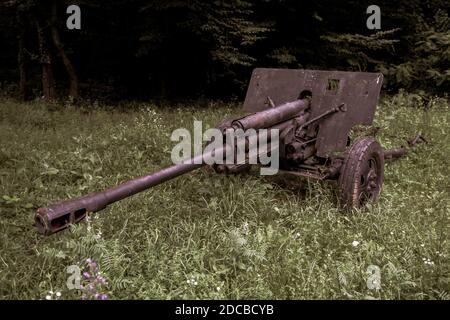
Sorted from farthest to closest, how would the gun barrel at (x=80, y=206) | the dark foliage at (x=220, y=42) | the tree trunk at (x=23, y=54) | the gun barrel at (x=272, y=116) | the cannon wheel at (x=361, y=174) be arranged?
the tree trunk at (x=23, y=54) < the dark foliage at (x=220, y=42) < the cannon wheel at (x=361, y=174) < the gun barrel at (x=272, y=116) < the gun barrel at (x=80, y=206)

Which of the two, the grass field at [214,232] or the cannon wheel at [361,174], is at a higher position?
the cannon wheel at [361,174]

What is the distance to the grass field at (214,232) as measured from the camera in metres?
3.59

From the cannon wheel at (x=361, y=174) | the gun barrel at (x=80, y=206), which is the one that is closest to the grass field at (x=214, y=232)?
the cannon wheel at (x=361, y=174)

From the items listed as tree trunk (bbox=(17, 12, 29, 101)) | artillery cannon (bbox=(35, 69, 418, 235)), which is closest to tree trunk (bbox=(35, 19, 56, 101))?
tree trunk (bbox=(17, 12, 29, 101))

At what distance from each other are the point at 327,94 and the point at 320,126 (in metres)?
0.46

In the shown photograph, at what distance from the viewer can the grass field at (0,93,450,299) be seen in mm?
3594

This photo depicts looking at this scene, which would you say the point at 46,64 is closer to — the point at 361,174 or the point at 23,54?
the point at 23,54

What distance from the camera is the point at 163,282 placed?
3.69 metres

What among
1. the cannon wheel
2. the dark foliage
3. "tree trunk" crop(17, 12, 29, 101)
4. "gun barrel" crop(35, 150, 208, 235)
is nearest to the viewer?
"gun barrel" crop(35, 150, 208, 235)

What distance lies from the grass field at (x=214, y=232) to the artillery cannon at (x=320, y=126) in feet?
1.02

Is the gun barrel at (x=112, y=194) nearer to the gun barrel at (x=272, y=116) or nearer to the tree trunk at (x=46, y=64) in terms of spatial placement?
the gun barrel at (x=272, y=116)

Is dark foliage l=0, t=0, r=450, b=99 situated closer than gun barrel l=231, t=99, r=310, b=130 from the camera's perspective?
No

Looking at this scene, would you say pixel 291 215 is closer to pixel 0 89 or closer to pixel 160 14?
pixel 160 14

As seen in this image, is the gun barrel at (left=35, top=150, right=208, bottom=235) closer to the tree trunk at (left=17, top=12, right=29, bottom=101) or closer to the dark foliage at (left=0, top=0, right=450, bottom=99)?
the dark foliage at (left=0, top=0, right=450, bottom=99)
